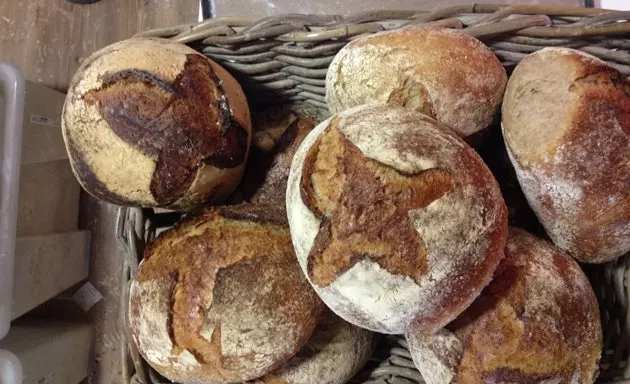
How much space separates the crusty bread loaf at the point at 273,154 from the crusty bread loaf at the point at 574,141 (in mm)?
421

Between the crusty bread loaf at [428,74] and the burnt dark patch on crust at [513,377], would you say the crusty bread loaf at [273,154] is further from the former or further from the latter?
the burnt dark patch on crust at [513,377]

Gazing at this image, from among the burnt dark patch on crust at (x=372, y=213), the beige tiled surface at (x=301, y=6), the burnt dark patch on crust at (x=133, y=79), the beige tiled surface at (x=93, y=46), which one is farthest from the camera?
the beige tiled surface at (x=93, y=46)

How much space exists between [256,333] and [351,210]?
286mm

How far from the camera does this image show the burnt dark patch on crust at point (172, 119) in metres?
0.90

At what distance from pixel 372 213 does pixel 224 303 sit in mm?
307

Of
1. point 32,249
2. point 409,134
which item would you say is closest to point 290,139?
point 409,134

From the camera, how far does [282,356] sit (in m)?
0.90

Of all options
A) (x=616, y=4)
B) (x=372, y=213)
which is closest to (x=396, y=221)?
(x=372, y=213)

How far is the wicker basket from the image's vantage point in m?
0.92

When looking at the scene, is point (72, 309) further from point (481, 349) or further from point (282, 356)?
point (481, 349)

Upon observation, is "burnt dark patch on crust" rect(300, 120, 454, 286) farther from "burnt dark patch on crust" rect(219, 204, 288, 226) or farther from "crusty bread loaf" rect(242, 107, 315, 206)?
"crusty bread loaf" rect(242, 107, 315, 206)

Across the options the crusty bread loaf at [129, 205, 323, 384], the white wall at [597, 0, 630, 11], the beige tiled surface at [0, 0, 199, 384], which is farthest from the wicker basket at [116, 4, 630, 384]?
the beige tiled surface at [0, 0, 199, 384]

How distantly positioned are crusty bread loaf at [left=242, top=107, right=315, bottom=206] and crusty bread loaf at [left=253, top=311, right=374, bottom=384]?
0.88ft

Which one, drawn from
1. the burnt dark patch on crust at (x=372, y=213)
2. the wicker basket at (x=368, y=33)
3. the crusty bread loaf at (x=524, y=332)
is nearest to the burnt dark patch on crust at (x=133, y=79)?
the wicker basket at (x=368, y=33)
